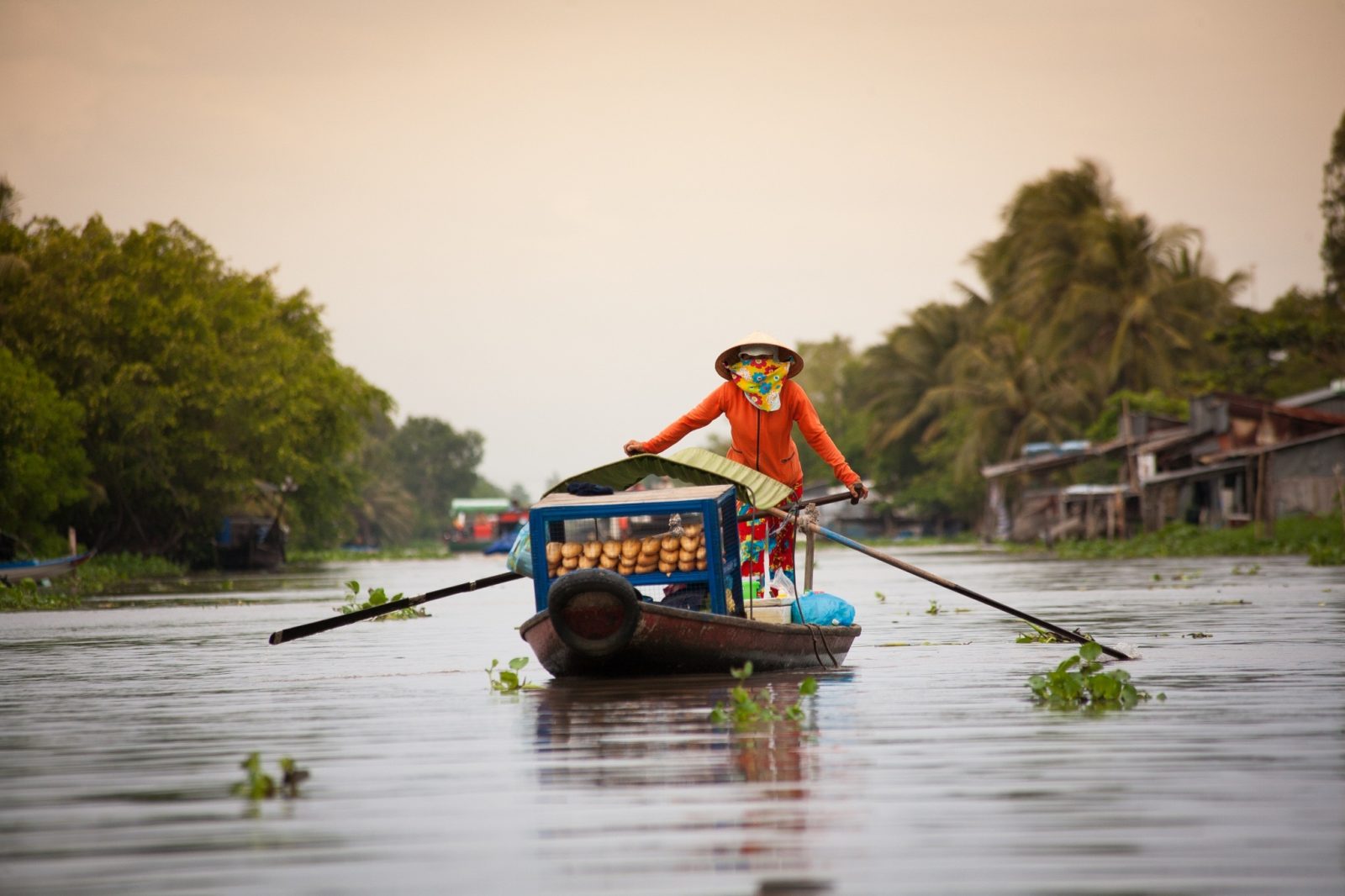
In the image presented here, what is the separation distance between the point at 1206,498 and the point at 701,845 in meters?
40.0

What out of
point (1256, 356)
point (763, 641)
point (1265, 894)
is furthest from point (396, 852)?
point (1256, 356)

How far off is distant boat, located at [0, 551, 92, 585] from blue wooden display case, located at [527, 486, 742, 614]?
17.7 metres

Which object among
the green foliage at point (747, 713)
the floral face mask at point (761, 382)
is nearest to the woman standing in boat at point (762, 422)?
the floral face mask at point (761, 382)

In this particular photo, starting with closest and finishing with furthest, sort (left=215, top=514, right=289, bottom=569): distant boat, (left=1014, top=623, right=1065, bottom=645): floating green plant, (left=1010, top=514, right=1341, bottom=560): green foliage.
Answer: (left=1014, top=623, right=1065, bottom=645): floating green plant, (left=1010, top=514, right=1341, bottom=560): green foliage, (left=215, top=514, right=289, bottom=569): distant boat

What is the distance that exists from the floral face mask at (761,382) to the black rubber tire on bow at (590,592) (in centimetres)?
194

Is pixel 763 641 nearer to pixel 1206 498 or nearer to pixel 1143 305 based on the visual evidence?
pixel 1206 498

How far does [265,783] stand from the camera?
547 cm

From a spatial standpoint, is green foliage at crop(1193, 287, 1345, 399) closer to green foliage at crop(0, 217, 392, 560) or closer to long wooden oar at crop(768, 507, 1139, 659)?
green foliage at crop(0, 217, 392, 560)

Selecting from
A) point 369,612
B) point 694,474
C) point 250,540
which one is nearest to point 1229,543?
point 250,540

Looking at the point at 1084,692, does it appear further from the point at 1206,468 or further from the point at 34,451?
the point at 1206,468

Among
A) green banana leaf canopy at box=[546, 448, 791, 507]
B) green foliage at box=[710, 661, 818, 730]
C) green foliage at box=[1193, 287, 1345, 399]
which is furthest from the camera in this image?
green foliage at box=[1193, 287, 1345, 399]

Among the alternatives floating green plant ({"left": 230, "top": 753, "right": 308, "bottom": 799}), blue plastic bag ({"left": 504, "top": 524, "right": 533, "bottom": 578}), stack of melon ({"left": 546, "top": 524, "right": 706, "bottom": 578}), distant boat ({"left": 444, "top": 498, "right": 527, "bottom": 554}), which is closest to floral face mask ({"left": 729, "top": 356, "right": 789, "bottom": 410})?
stack of melon ({"left": 546, "top": 524, "right": 706, "bottom": 578})

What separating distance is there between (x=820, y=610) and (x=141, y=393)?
31.5 metres

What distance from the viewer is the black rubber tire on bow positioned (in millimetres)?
8391
